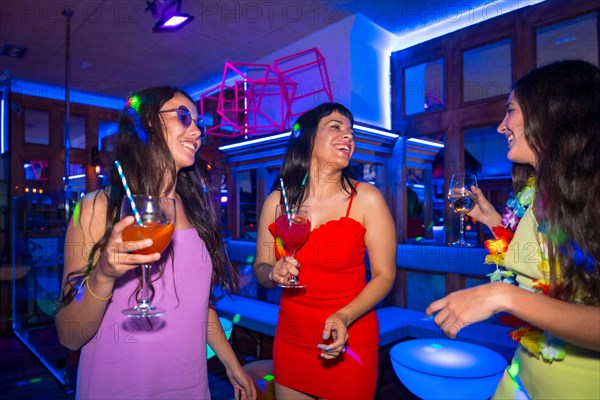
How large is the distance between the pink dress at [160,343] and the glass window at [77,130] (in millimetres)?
7857

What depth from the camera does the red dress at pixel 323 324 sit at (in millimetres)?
1775

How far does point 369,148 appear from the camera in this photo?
13.3 feet

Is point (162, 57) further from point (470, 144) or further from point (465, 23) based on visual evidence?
point (470, 144)

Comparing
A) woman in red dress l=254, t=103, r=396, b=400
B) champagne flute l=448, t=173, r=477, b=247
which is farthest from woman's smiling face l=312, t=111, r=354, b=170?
champagne flute l=448, t=173, r=477, b=247

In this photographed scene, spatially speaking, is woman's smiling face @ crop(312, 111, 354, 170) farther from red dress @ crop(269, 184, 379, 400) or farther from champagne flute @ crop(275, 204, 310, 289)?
champagne flute @ crop(275, 204, 310, 289)

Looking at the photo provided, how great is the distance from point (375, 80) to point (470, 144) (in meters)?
1.49

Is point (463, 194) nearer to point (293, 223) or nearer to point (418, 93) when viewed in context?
point (293, 223)

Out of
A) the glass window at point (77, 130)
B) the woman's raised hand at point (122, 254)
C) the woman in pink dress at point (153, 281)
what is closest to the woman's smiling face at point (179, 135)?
the woman in pink dress at point (153, 281)

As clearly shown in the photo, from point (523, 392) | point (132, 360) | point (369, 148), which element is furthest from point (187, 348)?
point (369, 148)

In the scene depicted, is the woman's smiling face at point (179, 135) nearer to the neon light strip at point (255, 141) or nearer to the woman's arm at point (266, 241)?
the woman's arm at point (266, 241)

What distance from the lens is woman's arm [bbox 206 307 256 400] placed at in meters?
1.56

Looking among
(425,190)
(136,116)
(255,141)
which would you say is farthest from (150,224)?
(425,190)

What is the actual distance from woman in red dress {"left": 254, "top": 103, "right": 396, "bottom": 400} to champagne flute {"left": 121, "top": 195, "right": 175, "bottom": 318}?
1.85 ft

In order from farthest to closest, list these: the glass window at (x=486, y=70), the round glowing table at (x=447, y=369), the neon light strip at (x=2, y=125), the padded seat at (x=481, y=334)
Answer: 1. the neon light strip at (x=2, y=125)
2. the glass window at (x=486, y=70)
3. the padded seat at (x=481, y=334)
4. the round glowing table at (x=447, y=369)
